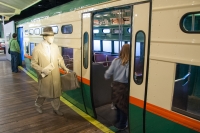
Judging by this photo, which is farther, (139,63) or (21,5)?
(21,5)

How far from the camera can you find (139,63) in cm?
247

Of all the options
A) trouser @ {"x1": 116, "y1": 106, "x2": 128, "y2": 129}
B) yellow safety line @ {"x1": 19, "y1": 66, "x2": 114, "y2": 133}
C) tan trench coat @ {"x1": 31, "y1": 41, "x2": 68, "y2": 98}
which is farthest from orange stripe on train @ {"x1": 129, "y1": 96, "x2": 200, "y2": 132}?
tan trench coat @ {"x1": 31, "y1": 41, "x2": 68, "y2": 98}

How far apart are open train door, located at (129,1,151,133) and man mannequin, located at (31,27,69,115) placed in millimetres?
1873

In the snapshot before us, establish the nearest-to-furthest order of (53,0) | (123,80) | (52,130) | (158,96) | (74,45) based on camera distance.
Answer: (158,96) → (123,80) → (52,130) → (74,45) → (53,0)

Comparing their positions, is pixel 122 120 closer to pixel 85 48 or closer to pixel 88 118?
pixel 88 118

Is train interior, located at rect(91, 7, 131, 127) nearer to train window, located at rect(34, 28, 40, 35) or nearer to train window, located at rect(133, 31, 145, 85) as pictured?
train window, located at rect(133, 31, 145, 85)

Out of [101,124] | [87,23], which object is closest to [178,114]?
[101,124]

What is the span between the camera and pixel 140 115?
250 centimetres

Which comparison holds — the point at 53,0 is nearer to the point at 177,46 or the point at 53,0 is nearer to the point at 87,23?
the point at 87,23

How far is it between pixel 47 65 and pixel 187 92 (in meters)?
2.69

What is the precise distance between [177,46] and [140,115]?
1.10 meters

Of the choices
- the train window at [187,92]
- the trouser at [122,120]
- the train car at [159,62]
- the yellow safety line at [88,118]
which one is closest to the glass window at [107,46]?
the yellow safety line at [88,118]

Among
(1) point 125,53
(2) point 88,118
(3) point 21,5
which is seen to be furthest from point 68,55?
(3) point 21,5

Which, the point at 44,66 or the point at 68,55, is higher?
the point at 68,55
